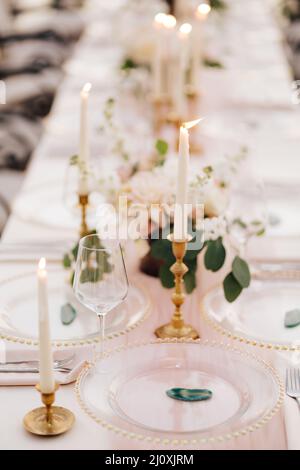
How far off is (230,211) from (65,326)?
1.53ft

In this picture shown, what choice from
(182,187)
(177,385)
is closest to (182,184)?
(182,187)

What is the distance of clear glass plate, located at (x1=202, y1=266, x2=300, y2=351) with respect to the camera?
1503 millimetres

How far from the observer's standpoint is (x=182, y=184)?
53.7 inches

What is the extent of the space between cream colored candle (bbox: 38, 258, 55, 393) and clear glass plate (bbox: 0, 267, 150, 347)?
0.96 feet

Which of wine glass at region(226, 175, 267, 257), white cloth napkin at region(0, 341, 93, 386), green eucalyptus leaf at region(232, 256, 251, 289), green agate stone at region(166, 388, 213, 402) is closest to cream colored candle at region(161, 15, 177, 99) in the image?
wine glass at region(226, 175, 267, 257)

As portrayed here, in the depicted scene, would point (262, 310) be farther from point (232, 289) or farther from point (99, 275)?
point (99, 275)

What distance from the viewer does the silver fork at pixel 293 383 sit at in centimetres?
131

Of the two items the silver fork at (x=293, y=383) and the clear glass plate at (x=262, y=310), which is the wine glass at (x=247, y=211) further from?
the silver fork at (x=293, y=383)

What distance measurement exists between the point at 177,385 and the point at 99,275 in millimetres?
220

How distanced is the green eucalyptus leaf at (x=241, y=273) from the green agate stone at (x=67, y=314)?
318 mm

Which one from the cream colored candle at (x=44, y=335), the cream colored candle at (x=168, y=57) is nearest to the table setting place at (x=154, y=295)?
the cream colored candle at (x=44, y=335)

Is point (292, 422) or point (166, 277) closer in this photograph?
point (292, 422)

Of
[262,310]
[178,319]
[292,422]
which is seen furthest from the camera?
[262,310]

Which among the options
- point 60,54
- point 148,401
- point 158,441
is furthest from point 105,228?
point 60,54
